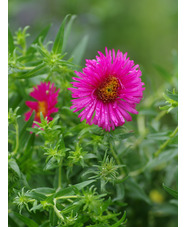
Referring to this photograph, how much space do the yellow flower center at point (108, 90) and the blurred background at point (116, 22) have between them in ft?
2.56

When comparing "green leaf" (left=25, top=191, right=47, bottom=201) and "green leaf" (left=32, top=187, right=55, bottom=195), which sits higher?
"green leaf" (left=32, top=187, right=55, bottom=195)

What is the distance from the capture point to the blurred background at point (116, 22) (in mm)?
1277

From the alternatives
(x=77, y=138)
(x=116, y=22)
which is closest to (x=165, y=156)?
(x=77, y=138)

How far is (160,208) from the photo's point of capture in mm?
710

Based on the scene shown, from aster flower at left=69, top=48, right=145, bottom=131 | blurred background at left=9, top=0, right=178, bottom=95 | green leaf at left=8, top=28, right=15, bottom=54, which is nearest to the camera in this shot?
aster flower at left=69, top=48, right=145, bottom=131

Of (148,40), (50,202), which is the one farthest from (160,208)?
(148,40)

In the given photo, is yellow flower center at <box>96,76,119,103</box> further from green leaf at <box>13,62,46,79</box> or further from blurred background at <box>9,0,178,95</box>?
blurred background at <box>9,0,178,95</box>

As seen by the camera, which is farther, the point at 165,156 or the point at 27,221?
the point at 165,156

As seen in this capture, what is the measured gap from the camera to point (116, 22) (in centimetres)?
135

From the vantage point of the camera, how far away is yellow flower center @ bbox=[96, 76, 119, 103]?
0.47 m

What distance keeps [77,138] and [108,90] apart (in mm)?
102

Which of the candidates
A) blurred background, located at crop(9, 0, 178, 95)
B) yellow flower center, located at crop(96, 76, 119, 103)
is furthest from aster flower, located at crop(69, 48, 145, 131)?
blurred background, located at crop(9, 0, 178, 95)

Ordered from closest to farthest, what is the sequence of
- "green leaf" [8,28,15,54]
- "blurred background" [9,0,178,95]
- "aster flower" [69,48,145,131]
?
"aster flower" [69,48,145,131], "green leaf" [8,28,15,54], "blurred background" [9,0,178,95]

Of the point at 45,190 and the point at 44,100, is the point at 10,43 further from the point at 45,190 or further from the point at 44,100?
the point at 45,190
